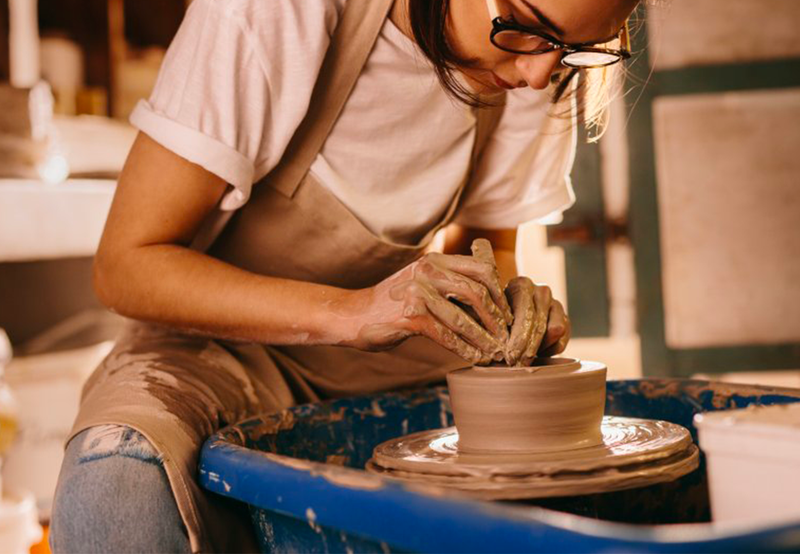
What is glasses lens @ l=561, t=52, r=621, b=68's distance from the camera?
44.8 inches

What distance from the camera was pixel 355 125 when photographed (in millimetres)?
1311

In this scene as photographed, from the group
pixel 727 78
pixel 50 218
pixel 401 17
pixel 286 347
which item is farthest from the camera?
pixel 50 218

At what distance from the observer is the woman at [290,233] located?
1.03 m

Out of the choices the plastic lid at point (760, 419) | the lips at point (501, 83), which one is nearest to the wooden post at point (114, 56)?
the lips at point (501, 83)

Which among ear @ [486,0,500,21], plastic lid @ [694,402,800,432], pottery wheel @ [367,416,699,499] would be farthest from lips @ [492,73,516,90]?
plastic lid @ [694,402,800,432]

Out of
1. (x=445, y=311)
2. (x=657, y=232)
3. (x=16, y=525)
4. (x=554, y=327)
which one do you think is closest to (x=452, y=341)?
(x=445, y=311)

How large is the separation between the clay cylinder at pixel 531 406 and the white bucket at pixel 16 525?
1.25 m

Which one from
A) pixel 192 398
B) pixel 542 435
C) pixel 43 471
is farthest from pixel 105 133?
pixel 542 435

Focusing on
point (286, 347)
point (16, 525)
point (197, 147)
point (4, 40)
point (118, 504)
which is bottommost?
point (16, 525)

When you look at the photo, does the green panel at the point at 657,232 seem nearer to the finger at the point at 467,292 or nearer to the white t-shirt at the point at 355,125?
the white t-shirt at the point at 355,125

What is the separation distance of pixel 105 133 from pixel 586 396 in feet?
8.57

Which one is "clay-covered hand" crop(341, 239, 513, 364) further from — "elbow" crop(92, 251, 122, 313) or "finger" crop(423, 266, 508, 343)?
"elbow" crop(92, 251, 122, 313)

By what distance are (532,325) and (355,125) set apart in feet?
1.33

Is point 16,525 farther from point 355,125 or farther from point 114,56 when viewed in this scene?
point 114,56
